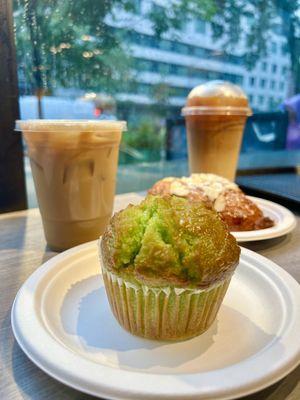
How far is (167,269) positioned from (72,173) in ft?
1.62

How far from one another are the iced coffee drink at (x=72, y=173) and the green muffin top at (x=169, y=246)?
0.33 metres

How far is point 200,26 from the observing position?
2156mm

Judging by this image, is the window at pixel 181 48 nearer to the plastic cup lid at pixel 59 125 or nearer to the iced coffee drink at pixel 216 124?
the iced coffee drink at pixel 216 124

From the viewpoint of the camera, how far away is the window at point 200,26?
84.0 inches

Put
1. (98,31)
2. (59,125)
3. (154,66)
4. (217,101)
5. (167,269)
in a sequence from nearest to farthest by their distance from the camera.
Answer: (167,269)
(59,125)
(217,101)
(98,31)
(154,66)

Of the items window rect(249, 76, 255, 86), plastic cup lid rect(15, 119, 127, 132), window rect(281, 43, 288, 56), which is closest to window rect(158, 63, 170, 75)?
window rect(249, 76, 255, 86)

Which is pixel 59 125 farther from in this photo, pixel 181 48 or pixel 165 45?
pixel 181 48

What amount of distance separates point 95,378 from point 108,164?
2.24 ft

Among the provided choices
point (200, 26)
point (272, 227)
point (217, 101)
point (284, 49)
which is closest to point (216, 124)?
point (217, 101)

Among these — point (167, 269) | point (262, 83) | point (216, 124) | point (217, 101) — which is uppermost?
point (262, 83)

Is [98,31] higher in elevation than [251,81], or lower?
higher

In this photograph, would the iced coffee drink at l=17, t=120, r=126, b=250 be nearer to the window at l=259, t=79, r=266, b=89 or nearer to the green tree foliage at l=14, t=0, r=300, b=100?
the green tree foliage at l=14, t=0, r=300, b=100

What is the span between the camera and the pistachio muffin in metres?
0.59

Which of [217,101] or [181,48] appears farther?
[181,48]
